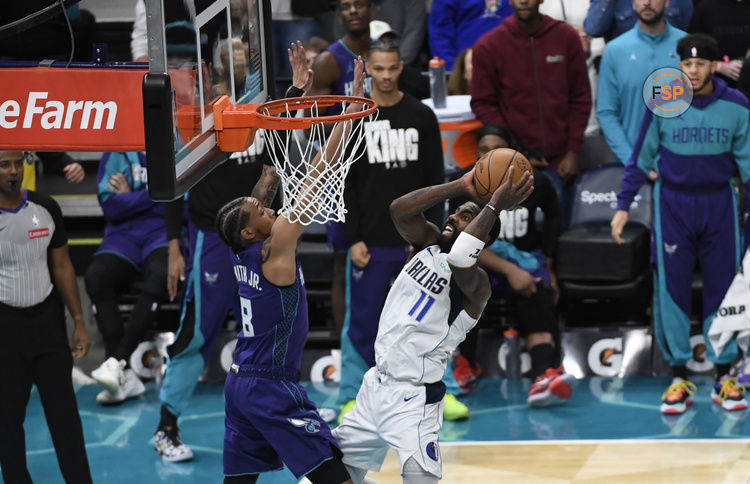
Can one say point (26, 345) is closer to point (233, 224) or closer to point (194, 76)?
point (233, 224)

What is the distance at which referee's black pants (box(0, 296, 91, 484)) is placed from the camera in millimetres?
6020

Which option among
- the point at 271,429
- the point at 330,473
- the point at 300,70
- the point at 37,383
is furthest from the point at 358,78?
the point at 37,383

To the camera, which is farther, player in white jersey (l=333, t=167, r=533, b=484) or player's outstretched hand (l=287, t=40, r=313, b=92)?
player's outstretched hand (l=287, t=40, r=313, b=92)

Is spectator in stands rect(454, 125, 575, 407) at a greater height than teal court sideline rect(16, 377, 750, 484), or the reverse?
spectator in stands rect(454, 125, 575, 407)

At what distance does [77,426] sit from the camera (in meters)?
6.11

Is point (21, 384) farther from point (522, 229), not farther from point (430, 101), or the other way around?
point (430, 101)

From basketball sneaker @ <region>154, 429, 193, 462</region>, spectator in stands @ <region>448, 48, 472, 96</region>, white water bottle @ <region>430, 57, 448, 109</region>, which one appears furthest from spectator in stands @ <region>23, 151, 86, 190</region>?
spectator in stands @ <region>448, 48, 472, 96</region>

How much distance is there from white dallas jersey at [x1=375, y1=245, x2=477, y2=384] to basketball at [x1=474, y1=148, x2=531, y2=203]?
0.39 m

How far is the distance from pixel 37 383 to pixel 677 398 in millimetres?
4039

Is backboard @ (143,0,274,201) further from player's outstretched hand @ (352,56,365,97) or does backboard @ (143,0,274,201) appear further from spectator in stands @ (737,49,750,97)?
spectator in stands @ (737,49,750,97)

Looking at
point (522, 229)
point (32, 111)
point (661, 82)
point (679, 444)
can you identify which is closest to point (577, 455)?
point (679, 444)

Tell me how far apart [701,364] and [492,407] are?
1627 millimetres

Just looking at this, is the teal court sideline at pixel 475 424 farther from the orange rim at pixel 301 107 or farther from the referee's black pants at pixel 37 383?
the orange rim at pixel 301 107

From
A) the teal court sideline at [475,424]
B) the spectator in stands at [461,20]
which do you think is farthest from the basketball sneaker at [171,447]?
the spectator in stands at [461,20]
